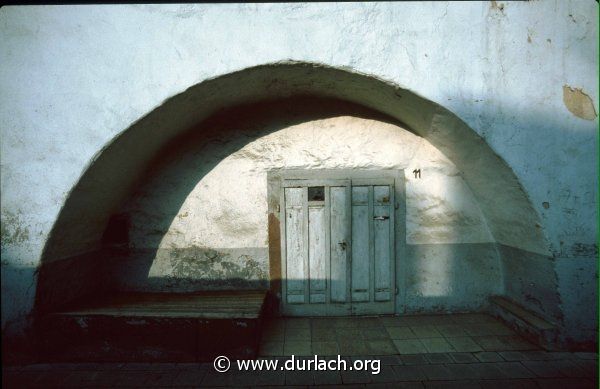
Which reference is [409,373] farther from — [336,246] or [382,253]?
[336,246]

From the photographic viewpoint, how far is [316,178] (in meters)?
4.05

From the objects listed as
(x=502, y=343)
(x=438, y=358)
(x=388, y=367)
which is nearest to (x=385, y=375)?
(x=388, y=367)

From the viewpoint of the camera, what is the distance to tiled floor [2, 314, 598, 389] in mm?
2814

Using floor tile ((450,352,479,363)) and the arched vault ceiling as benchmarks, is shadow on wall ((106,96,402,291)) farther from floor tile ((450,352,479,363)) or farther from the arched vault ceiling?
floor tile ((450,352,479,363))

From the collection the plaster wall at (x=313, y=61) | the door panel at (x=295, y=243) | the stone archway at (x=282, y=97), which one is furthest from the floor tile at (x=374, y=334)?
the plaster wall at (x=313, y=61)

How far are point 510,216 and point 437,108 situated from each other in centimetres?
148

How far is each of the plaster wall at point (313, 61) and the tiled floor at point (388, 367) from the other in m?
0.49

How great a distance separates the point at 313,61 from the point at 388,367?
297 cm

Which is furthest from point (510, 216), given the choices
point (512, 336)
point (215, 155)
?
point (215, 155)

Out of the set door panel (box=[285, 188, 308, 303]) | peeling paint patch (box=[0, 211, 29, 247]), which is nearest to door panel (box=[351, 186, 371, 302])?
door panel (box=[285, 188, 308, 303])

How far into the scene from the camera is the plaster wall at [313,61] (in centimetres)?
304

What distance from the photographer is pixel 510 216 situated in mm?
3559

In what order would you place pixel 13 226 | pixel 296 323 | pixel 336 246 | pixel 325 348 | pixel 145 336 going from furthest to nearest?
pixel 336 246 → pixel 296 323 → pixel 325 348 → pixel 145 336 → pixel 13 226

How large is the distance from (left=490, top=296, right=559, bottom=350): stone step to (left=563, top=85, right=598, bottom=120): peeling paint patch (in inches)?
83.4
